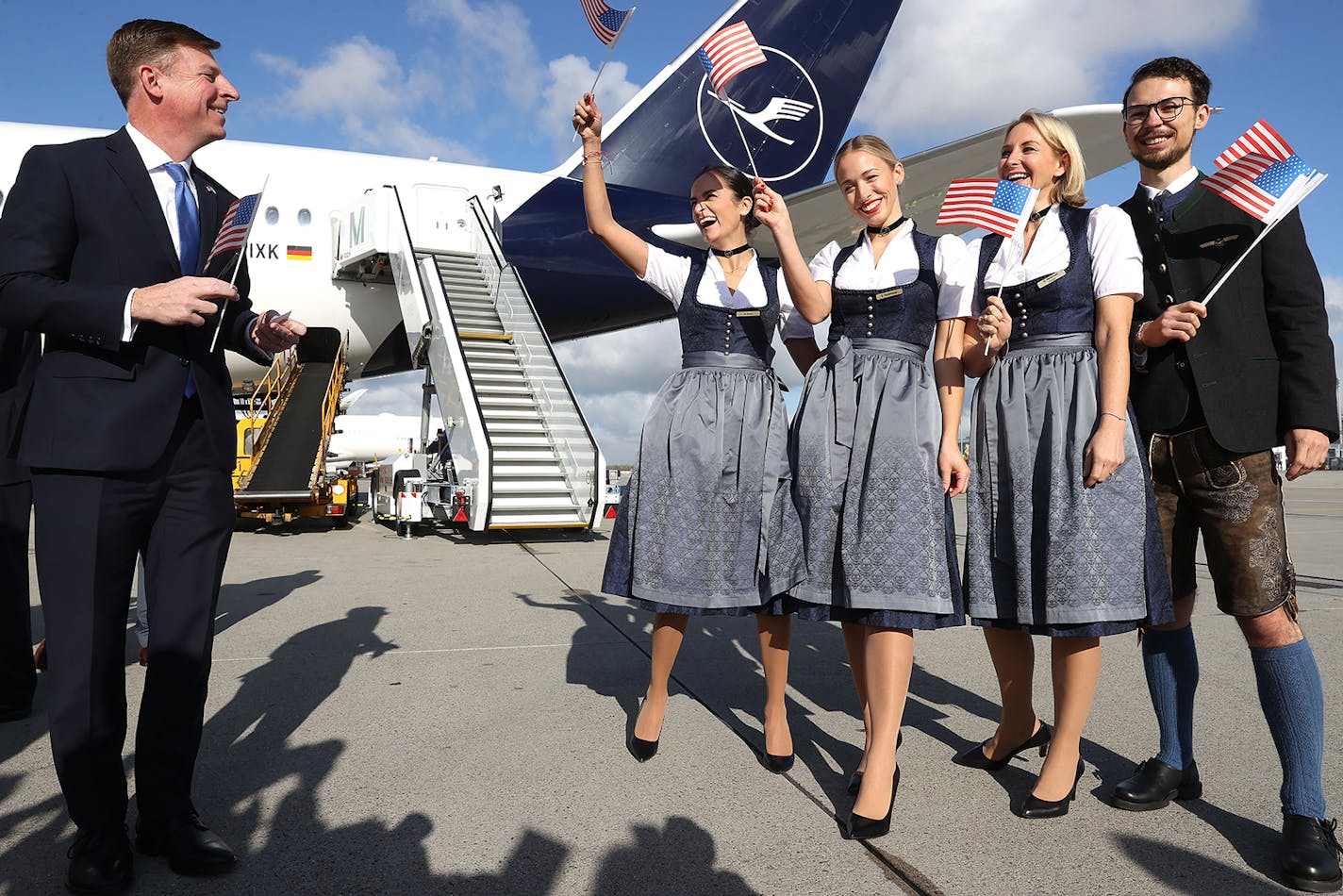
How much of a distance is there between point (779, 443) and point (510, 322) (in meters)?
9.40

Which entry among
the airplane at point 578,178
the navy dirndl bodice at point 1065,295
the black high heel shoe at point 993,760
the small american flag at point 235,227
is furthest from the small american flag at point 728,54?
the airplane at point 578,178

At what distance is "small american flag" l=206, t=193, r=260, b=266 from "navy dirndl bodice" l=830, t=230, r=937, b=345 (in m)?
1.58

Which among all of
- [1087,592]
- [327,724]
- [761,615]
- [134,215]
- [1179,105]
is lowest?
[327,724]

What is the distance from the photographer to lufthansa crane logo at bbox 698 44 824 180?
1353 cm

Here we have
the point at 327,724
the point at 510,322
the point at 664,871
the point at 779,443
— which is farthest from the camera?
the point at 510,322

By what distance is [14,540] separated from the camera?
10.3ft

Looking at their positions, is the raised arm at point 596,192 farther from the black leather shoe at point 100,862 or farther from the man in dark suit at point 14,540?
the man in dark suit at point 14,540

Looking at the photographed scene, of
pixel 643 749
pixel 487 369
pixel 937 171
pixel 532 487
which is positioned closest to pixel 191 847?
pixel 643 749

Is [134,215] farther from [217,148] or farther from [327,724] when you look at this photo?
[217,148]

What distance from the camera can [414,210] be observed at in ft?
42.3

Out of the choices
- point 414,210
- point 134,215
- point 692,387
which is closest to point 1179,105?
point 692,387

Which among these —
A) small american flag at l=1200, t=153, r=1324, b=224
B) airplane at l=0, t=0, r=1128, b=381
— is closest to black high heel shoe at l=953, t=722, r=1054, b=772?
small american flag at l=1200, t=153, r=1324, b=224

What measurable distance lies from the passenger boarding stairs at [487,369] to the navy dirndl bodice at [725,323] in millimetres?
6453

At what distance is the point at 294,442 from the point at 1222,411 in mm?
10900
